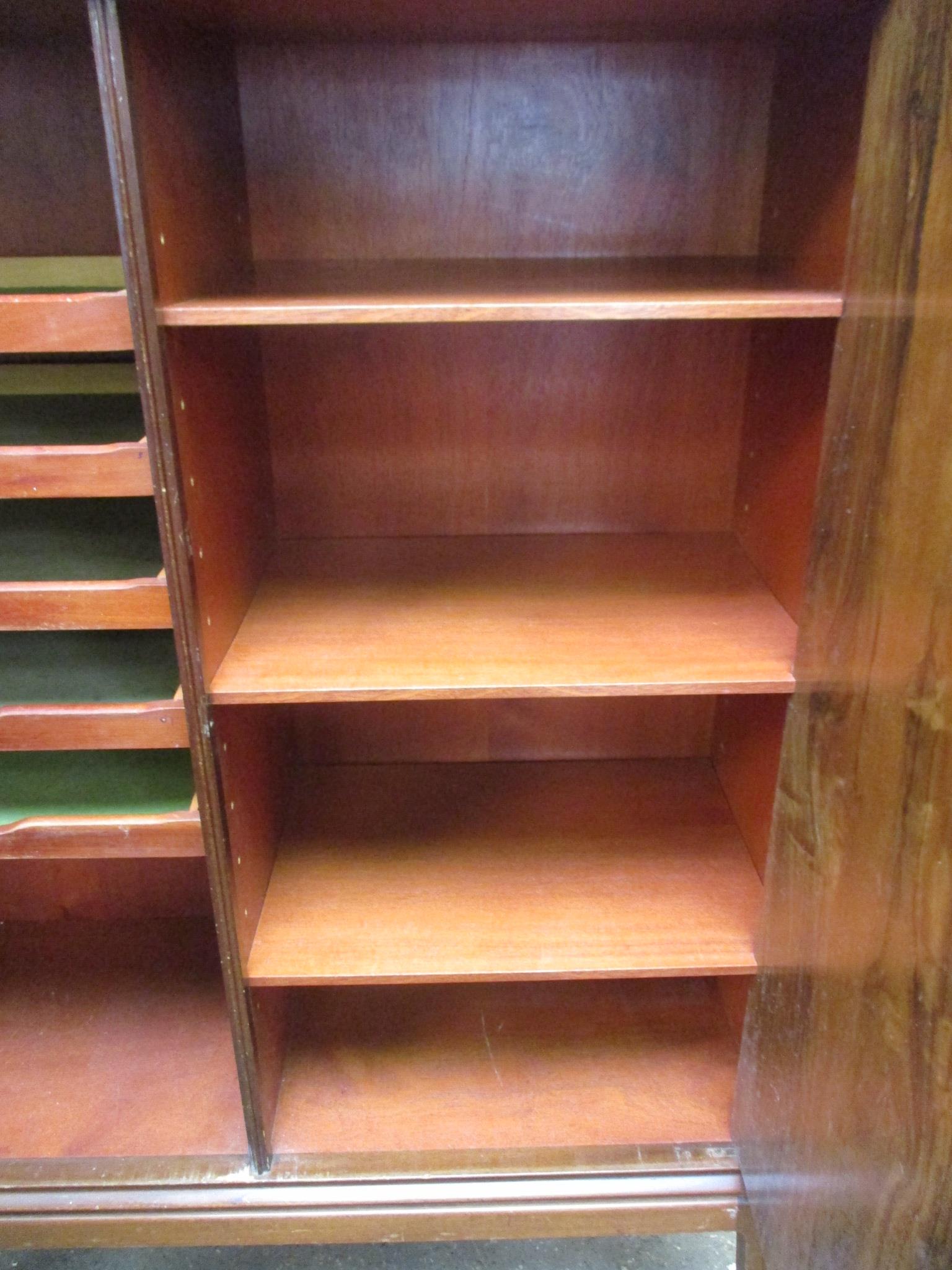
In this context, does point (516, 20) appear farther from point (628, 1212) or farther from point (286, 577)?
point (628, 1212)

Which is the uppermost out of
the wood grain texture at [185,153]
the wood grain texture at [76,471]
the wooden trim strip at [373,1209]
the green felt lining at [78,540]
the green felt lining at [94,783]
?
the wood grain texture at [185,153]

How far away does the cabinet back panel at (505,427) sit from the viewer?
1157 mm

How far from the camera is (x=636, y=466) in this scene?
48.4 inches

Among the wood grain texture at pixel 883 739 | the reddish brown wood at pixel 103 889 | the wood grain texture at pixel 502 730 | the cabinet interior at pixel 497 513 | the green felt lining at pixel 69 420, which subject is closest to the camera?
the wood grain texture at pixel 883 739

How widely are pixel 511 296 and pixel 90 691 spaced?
2.14ft

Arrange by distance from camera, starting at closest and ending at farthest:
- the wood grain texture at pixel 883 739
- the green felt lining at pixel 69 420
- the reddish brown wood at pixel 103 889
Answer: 1. the wood grain texture at pixel 883 739
2. the green felt lining at pixel 69 420
3. the reddish brown wood at pixel 103 889

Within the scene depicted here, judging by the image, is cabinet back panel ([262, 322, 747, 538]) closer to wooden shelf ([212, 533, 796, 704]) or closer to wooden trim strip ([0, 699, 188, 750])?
wooden shelf ([212, 533, 796, 704])

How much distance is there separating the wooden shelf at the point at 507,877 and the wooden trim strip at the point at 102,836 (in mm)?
183

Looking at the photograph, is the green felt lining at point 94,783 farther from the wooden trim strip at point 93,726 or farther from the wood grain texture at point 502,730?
the wood grain texture at point 502,730

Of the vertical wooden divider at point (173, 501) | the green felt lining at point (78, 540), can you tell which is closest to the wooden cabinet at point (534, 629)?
the vertical wooden divider at point (173, 501)

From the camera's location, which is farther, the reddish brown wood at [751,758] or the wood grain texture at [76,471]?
the reddish brown wood at [751,758]

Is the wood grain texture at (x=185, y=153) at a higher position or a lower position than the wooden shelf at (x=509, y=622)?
higher

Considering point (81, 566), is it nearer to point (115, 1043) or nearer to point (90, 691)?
point (90, 691)

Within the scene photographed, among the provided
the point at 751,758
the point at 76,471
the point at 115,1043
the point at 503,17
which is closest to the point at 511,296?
the point at 503,17
